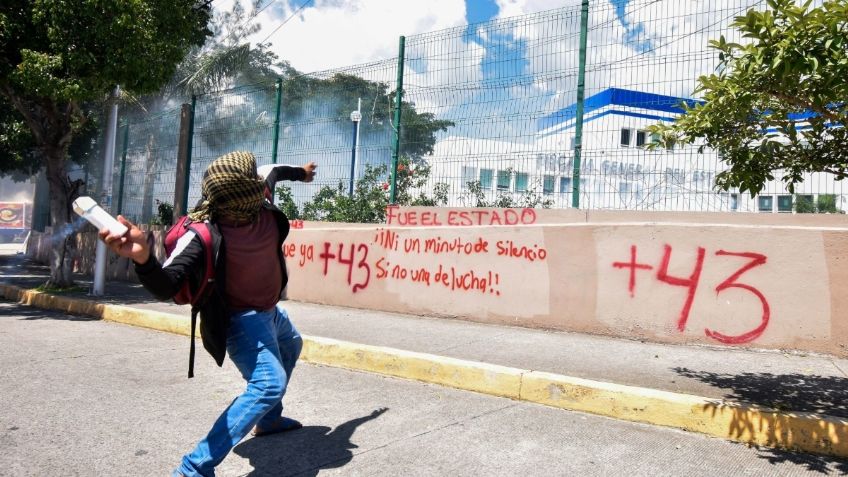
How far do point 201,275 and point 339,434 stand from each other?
4.48 ft

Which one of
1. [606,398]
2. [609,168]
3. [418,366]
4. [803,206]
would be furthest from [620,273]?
[418,366]

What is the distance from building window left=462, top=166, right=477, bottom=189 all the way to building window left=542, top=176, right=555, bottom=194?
2.90 feet

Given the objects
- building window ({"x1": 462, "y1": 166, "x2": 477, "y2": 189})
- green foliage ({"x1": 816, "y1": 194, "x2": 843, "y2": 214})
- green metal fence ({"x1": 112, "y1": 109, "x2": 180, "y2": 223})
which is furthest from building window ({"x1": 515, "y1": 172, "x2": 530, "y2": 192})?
green metal fence ({"x1": 112, "y1": 109, "x2": 180, "y2": 223})

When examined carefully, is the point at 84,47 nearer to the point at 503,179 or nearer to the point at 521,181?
the point at 503,179

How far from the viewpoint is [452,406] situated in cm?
408

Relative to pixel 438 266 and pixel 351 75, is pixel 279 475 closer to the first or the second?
pixel 438 266

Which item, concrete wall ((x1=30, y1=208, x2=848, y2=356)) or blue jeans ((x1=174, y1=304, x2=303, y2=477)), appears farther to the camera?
concrete wall ((x1=30, y1=208, x2=848, y2=356))

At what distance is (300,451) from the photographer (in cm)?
320

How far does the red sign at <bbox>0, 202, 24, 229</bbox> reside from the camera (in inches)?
1665

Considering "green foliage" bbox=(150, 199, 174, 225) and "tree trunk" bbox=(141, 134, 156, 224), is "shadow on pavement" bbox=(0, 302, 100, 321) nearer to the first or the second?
"green foliage" bbox=(150, 199, 174, 225)

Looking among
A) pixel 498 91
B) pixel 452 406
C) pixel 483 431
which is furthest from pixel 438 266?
pixel 483 431

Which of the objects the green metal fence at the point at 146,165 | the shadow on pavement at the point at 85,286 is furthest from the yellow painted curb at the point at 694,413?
the green metal fence at the point at 146,165

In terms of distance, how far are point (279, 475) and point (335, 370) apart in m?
2.25

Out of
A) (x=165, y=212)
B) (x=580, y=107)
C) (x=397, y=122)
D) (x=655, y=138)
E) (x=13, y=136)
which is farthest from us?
(x=13, y=136)
